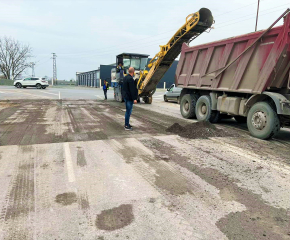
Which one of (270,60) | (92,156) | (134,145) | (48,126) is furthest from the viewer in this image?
(48,126)

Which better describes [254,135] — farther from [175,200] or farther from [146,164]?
[175,200]

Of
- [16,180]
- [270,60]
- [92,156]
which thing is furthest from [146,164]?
[270,60]

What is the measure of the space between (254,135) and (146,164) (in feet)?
12.4

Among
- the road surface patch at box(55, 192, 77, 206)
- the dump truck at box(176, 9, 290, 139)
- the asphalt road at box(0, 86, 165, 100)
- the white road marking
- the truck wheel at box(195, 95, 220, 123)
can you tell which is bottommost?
the asphalt road at box(0, 86, 165, 100)

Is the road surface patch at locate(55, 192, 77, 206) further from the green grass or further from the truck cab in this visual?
the green grass

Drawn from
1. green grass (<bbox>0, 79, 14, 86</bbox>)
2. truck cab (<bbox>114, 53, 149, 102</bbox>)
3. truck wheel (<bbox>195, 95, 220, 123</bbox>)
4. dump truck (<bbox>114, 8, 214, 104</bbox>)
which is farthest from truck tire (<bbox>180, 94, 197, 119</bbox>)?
green grass (<bbox>0, 79, 14, 86</bbox>)

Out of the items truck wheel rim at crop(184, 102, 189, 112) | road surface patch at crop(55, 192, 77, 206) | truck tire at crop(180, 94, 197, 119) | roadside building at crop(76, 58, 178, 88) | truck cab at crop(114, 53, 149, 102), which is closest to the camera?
road surface patch at crop(55, 192, 77, 206)

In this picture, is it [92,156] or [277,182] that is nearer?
[277,182]

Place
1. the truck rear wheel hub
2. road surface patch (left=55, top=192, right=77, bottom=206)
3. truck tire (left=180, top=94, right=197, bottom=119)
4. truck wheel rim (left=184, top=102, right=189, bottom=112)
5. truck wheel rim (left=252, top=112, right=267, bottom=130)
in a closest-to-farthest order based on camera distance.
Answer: road surface patch (left=55, top=192, right=77, bottom=206)
truck wheel rim (left=252, top=112, right=267, bottom=130)
the truck rear wheel hub
truck tire (left=180, top=94, right=197, bottom=119)
truck wheel rim (left=184, top=102, right=189, bottom=112)

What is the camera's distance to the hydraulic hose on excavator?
405 inches

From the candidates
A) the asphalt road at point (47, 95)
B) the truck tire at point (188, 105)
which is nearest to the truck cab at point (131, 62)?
the asphalt road at point (47, 95)

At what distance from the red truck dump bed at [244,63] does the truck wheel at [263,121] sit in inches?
18.8

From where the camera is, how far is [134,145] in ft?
18.1

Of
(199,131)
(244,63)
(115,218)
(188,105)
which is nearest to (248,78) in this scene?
(244,63)
